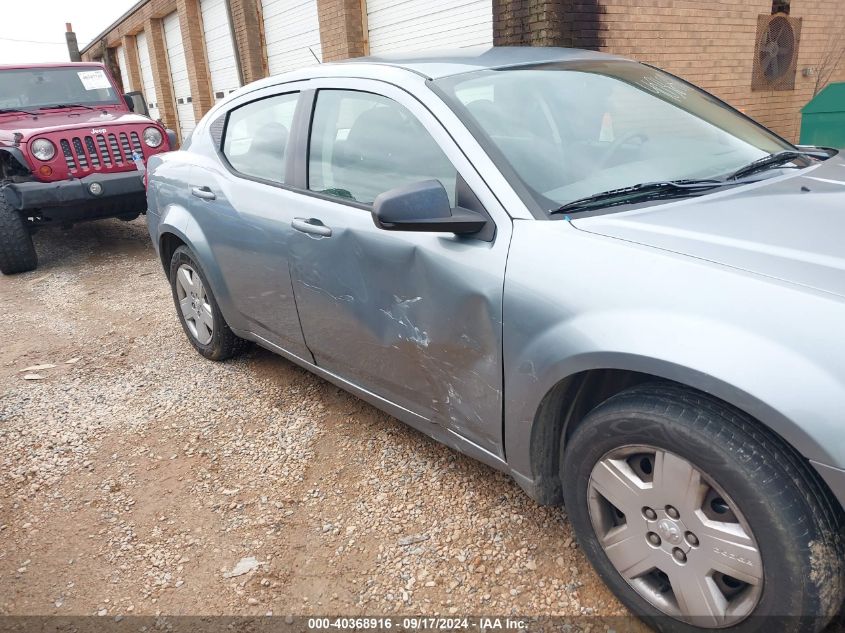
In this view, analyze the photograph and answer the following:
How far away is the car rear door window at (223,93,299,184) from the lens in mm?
2939

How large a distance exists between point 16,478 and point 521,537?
227cm

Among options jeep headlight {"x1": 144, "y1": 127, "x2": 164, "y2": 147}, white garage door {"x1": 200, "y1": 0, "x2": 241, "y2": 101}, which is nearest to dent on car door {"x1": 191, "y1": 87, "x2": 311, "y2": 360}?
jeep headlight {"x1": 144, "y1": 127, "x2": 164, "y2": 147}

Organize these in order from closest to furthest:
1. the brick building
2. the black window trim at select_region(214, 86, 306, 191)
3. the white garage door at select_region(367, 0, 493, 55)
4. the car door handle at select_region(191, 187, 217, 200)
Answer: the black window trim at select_region(214, 86, 306, 191) → the car door handle at select_region(191, 187, 217, 200) → the brick building → the white garage door at select_region(367, 0, 493, 55)

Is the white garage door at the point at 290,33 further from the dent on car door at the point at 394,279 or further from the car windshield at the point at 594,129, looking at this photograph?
the car windshield at the point at 594,129

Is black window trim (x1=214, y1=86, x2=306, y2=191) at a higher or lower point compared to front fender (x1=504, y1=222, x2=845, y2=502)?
higher

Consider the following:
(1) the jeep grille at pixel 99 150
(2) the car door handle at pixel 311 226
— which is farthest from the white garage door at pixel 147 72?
(2) the car door handle at pixel 311 226

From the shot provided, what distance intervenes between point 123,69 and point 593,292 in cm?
2697

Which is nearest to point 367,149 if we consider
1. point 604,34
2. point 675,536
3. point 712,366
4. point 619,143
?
point 619,143

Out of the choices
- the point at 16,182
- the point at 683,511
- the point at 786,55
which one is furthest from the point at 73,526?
the point at 786,55

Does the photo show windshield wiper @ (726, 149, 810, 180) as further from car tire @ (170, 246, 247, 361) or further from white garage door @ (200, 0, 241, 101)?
white garage door @ (200, 0, 241, 101)

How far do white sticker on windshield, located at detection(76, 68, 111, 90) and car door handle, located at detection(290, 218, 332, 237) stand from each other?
6625 millimetres

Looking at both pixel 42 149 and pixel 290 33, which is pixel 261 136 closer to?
pixel 42 149

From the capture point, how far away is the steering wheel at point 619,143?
2.20m

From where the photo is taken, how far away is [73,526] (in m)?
2.57
